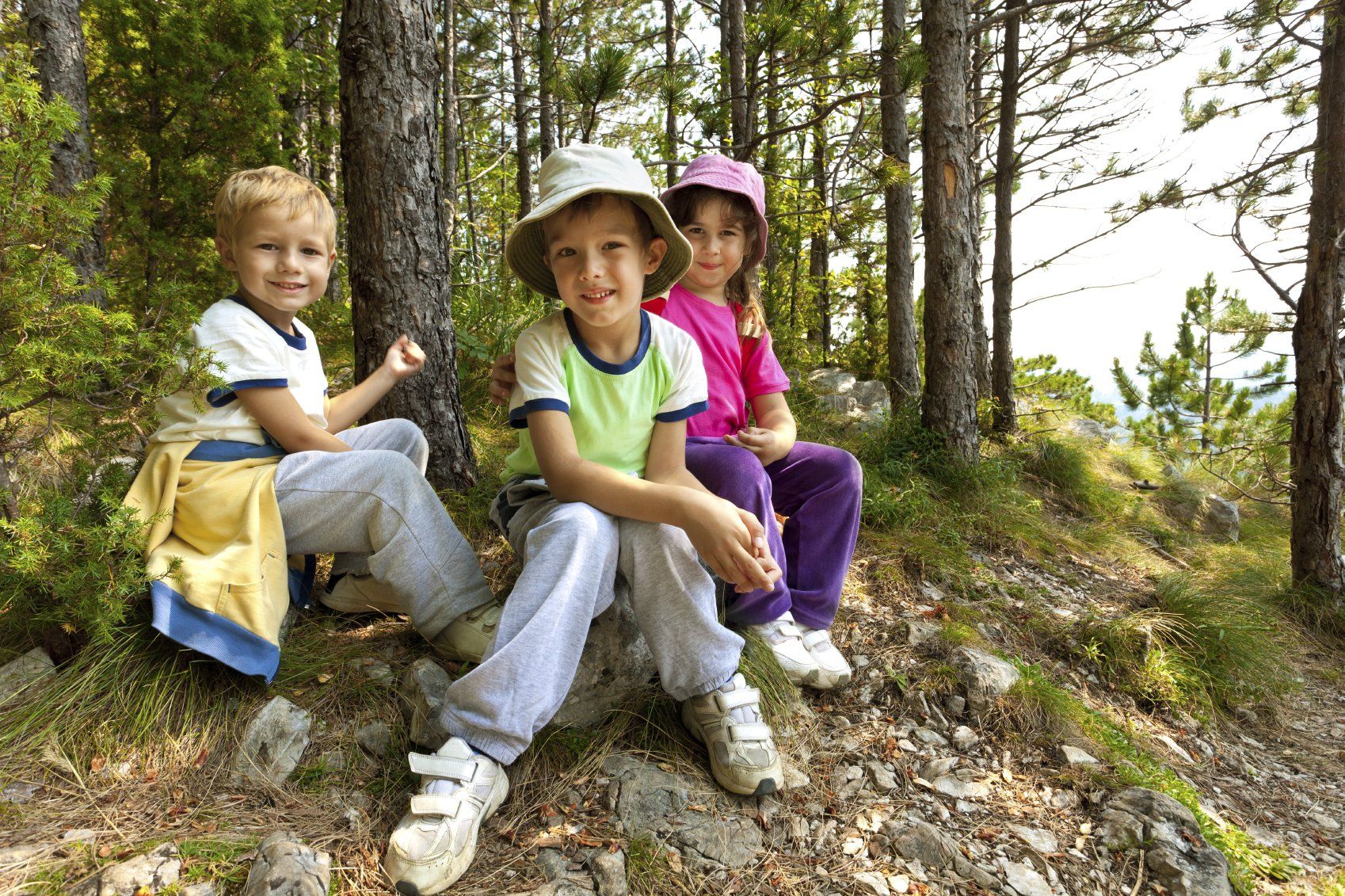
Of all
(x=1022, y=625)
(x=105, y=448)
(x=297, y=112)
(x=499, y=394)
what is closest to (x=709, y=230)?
(x=499, y=394)

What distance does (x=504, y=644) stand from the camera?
1.71 m

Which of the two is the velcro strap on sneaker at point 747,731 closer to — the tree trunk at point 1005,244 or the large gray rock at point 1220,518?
the tree trunk at point 1005,244

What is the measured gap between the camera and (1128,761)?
2.33 m

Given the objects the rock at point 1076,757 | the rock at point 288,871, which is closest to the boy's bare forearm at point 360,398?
the rock at point 288,871

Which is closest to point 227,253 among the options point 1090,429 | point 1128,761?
point 1128,761

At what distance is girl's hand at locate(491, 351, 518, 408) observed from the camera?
2311 millimetres

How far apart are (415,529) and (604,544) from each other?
0.62m

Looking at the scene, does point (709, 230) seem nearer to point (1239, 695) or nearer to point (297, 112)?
point (1239, 695)

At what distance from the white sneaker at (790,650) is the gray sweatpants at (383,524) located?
0.96m

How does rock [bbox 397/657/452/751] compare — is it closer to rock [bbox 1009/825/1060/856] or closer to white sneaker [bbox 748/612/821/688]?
white sneaker [bbox 748/612/821/688]

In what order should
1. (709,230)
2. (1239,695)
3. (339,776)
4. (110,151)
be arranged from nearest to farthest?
(339,776) → (709,230) → (1239,695) → (110,151)

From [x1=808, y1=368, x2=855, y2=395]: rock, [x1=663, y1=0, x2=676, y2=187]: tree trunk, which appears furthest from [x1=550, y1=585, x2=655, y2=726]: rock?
[x1=808, y1=368, x2=855, y2=395]: rock

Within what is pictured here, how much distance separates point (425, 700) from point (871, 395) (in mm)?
6645

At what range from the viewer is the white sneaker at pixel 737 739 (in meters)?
1.91
